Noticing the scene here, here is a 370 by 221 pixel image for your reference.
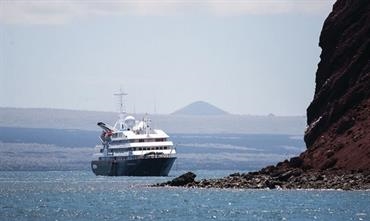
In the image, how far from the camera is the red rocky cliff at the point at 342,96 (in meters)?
131

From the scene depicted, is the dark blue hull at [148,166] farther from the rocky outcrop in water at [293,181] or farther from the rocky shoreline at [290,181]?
the rocky outcrop in water at [293,181]

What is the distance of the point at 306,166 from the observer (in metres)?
134

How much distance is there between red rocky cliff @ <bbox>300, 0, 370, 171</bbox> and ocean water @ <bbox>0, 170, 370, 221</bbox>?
337 inches

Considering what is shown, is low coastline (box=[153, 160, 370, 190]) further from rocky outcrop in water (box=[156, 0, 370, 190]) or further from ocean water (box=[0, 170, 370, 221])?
ocean water (box=[0, 170, 370, 221])

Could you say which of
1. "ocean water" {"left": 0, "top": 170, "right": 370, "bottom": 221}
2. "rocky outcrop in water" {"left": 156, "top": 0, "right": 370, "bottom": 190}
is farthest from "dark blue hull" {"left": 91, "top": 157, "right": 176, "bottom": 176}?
"ocean water" {"left": 0, "top": 170, "right": 370, "bottom": 221}

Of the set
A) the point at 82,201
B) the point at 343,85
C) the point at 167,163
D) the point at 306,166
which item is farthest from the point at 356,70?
the point at 167,163

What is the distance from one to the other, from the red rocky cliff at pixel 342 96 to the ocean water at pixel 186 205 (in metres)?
8.57

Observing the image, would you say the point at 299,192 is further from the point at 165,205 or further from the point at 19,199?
the point at 19,199

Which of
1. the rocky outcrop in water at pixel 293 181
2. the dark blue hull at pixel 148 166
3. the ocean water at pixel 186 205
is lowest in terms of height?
the ocean water at pixel 186 205

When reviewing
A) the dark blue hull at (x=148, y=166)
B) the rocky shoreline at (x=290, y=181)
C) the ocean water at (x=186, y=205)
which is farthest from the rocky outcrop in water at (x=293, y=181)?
the dark blue hull at (x=148, y=166)

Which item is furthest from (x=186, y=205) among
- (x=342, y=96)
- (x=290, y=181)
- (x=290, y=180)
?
(x=342, y=96)

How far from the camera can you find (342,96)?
14100 centimetres

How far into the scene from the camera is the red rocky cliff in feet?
431

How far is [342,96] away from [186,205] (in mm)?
33806
